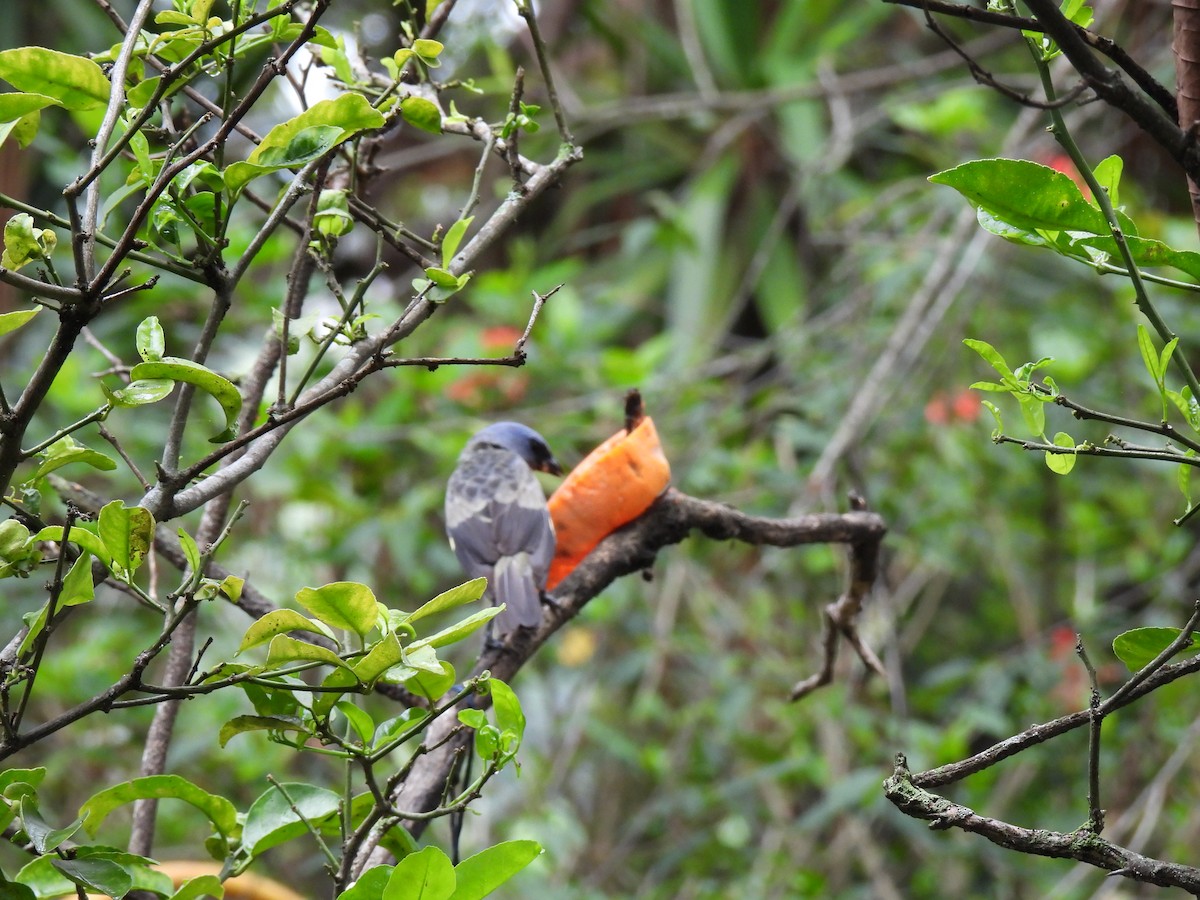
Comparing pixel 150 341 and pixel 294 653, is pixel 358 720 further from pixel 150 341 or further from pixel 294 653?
pixel 150 341

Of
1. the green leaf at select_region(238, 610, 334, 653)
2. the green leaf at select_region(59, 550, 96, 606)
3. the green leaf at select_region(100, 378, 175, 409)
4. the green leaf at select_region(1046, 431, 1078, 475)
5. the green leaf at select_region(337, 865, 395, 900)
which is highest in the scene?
the green leaf at select_region(100, 378, 175, 409)

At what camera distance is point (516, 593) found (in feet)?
8.88

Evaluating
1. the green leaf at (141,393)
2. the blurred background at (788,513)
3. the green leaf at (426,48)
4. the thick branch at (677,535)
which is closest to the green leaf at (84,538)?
the green leaf at (141,393)

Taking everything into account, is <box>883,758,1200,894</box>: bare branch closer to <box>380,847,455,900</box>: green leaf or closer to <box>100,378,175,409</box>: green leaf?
<box>380,847,455,900</box>: green leaf

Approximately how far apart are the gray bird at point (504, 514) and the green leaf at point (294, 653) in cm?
140

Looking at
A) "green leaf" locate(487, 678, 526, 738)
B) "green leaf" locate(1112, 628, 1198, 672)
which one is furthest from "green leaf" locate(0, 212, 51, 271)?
"green leaf" locate(1112, 628, 1198, 672)

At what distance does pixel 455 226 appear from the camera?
137cm

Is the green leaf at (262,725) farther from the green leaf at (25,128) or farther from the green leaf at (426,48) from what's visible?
the green leaf at (426,48)

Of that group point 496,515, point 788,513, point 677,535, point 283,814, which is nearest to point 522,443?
point 496,515

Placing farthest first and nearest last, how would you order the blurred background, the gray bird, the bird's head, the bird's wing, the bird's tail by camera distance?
1. the blurred background
2. the bird's head
3. the bird's wing
4. the gray bird
5. the bird's tail

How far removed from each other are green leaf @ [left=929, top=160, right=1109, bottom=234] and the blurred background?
2.38 m

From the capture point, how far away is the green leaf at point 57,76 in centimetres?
112

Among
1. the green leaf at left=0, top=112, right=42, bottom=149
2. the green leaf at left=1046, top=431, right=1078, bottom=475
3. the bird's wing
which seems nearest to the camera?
the green leaf at left=0, top=112, right=42, bottom=149

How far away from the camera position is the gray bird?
2.95 meters
